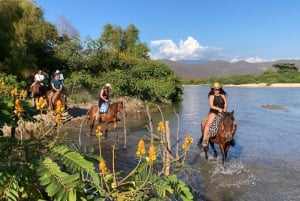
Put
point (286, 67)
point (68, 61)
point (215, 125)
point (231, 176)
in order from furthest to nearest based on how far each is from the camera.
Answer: point (286, 67), point (68, 61), point (215, 125), point (231, 176)

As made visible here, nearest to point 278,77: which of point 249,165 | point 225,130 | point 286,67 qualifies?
point 286,67

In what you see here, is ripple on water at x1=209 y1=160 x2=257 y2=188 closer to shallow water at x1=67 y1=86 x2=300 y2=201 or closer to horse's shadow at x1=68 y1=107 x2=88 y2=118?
shallow water at x1=67 y1=86 x2=300 y2=201

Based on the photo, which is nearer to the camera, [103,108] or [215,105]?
[215,105]

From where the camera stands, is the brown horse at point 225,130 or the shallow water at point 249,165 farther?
the brown horse at point 225,130

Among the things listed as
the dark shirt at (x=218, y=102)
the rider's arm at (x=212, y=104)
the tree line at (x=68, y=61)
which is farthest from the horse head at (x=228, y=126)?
the tree line at (x=68, y=61)

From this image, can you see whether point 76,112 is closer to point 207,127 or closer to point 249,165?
point 207,127

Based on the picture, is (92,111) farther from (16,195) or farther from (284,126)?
(16,195)

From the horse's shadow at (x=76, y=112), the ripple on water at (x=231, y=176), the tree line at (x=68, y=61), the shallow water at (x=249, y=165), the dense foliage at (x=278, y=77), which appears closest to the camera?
the shallow water at (x=249, y=165)

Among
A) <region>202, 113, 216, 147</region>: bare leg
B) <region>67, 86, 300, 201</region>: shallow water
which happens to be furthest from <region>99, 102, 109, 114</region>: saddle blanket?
<region>202, 113, 216, 147</region>: bare leg

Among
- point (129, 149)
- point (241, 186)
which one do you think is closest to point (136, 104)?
point (129, 149)

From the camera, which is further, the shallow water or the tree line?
the tree line

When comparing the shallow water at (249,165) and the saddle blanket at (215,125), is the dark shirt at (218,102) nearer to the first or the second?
the saddle blanket at (215,125)

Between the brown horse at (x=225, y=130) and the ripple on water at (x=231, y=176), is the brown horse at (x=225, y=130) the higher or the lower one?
the higher one

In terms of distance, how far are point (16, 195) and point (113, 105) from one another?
13384 millimetres
